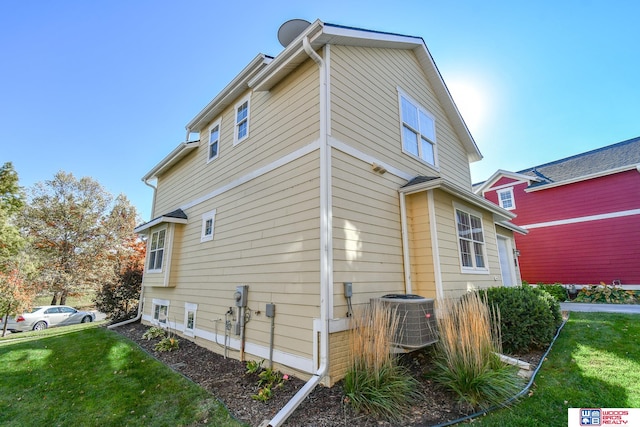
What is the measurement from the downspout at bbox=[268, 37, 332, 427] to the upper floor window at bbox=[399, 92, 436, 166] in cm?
266

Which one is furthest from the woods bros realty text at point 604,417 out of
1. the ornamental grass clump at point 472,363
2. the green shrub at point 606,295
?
the green shrub at point 606,295

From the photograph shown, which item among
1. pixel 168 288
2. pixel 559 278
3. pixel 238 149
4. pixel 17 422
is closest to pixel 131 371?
pixel 17 422

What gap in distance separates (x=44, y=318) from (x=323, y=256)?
18.1 m

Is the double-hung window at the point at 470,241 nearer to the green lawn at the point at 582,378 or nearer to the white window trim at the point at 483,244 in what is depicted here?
the white window trim at the point at 483,244

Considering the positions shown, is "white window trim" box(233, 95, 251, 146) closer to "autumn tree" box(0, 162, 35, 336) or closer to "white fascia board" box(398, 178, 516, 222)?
"white fascia board" box(398, 178, 516, 222)

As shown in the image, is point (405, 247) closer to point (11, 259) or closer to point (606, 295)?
point (606, 295)

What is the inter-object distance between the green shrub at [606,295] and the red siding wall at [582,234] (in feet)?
2.67

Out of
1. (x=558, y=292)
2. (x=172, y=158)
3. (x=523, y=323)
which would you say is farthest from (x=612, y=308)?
(x=172, y=158)

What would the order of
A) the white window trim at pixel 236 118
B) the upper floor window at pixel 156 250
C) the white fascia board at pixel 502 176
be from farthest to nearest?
1. the white fascia board at pixel 502 176
2. the upper floor window at pixel 156 250
3. the white window trim at pixel 236 118

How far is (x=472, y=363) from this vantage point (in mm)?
3586

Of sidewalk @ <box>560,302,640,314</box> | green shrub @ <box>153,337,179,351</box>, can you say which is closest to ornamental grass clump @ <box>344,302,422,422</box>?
green shrub @ <box>153,337,179,351</box>

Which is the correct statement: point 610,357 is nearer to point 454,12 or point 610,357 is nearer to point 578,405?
point 578,405

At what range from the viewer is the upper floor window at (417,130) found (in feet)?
22.8

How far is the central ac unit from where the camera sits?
403cm
